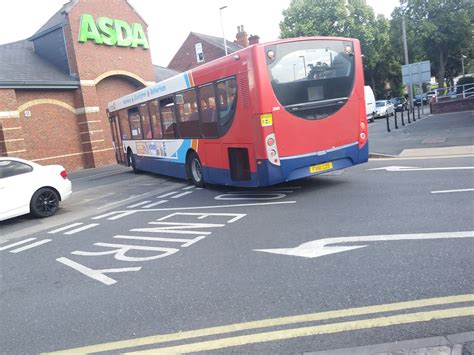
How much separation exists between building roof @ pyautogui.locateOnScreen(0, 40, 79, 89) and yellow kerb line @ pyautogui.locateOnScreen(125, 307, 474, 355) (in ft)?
65.0

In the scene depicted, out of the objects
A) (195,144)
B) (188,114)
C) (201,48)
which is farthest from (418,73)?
(201,48)

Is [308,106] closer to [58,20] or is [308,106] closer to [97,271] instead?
[97,271]

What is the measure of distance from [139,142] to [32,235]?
296 inches

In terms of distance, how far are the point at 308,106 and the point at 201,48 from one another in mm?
39022

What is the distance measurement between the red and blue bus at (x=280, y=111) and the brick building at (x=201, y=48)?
1366 inches

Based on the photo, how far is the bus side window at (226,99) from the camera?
9.16 m

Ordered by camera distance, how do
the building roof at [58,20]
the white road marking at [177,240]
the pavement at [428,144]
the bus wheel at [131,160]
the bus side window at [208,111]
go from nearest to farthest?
1. the white road marking at [177,240]
2. the bus side window at [208,111]
3. the pavement at [428,144]
4. the bus wheel at [131,160]
5. the building roof at [58,20]

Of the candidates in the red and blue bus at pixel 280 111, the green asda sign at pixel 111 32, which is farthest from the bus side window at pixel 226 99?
the green asda sign at pixel 111 32

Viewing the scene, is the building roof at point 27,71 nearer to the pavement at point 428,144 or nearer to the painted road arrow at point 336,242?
the pavement at point 428,144

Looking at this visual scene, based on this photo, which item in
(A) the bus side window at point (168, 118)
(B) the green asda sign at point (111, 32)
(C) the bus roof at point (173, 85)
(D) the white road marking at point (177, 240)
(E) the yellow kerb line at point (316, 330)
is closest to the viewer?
(E) the yellow kerb line at point (316, 330)

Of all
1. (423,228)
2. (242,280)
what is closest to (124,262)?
(242,280)

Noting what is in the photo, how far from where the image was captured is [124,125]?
55.3 feet

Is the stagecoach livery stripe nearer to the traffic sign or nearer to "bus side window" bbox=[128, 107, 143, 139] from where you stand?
"bus side window" bbox=[128, 107, 143, 139]

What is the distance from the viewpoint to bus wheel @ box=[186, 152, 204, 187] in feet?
38.2
